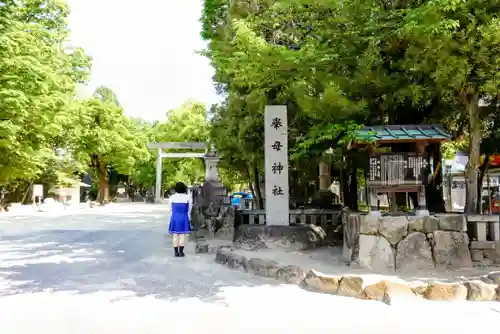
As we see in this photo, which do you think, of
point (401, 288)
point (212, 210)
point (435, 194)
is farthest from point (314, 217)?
point (401, 288)

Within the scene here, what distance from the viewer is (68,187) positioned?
132 ft

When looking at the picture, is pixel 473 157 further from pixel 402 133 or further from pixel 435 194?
pixel 435 194

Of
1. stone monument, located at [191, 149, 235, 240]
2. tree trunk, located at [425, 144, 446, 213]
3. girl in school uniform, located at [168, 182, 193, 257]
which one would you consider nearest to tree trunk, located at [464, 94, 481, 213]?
tree trunk, located at [425, 144, 446, 213]

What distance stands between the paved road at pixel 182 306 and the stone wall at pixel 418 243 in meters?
1.76

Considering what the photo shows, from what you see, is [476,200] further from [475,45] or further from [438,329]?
[438,329]

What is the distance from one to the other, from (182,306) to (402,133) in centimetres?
479

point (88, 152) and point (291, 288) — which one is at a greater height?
point (88, 152)

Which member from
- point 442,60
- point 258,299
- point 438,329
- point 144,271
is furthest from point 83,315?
point 442,60

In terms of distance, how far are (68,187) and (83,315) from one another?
125ft

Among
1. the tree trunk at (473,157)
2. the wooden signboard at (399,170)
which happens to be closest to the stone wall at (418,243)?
the wooden signboard at (399,170)

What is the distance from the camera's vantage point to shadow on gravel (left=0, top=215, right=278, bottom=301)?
6602 millimetres

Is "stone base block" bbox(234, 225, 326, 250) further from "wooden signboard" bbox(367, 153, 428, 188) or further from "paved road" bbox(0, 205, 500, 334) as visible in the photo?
"wooden signboard" bbox(367, 153, 428, 188)

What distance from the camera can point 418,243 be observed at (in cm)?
739

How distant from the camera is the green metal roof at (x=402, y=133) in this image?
7461 mm
